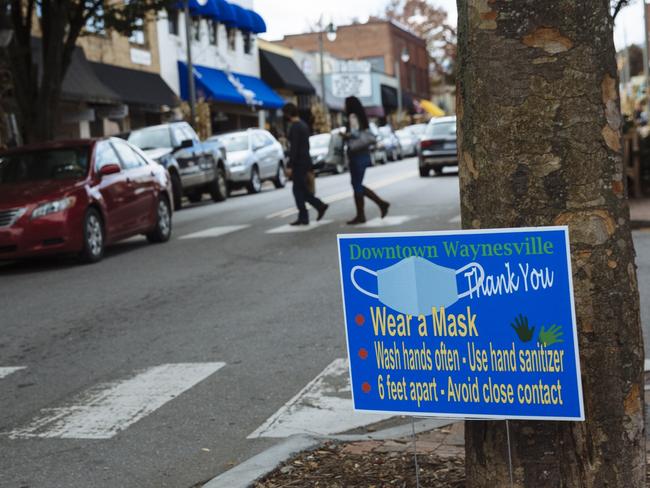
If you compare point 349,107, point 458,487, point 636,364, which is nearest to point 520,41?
point 636,364

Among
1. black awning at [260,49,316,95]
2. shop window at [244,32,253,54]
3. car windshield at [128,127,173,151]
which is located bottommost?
car windshield at [128,127,173,151]

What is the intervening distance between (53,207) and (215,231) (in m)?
4.28

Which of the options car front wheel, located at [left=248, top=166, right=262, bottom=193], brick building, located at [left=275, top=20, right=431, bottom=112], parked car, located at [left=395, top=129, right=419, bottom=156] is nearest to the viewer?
car front wheel, located at [left=248, top=166, right=262, bottom=193]

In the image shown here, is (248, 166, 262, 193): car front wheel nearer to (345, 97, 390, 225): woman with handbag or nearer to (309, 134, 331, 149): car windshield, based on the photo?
(309, 134, 331, 149): car windshield

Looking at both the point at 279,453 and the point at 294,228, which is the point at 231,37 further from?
the point at 279,453

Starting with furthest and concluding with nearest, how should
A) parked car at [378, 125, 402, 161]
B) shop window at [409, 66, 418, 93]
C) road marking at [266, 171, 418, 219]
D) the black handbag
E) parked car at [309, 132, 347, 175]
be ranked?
shop window at [409, 66, 418, 93] < parked car at [378, 125, 402, 161] < parked car at [309, 132, 347, 175] < road marking at [266, 171, 418, 219] < the black handbag

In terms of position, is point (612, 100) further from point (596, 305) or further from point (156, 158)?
point (156, 158)

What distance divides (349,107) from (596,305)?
12953 mm

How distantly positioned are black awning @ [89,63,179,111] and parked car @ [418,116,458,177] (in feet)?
27.2

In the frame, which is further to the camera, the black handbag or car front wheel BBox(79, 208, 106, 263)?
the black handbag

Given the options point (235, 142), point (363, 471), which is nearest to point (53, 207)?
point (363, 471)

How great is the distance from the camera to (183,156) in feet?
80.1

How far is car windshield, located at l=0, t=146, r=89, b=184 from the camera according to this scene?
14281 millimetres

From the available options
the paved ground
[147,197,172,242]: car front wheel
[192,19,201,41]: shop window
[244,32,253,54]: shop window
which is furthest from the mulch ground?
[244,32,253,54]: shop window
